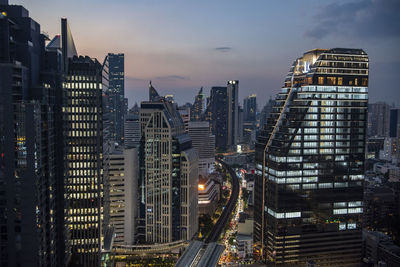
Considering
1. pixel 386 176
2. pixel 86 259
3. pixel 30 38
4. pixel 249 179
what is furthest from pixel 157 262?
pixel 386 176

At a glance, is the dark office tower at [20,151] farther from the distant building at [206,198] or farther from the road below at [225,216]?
the distant building at [206,198]

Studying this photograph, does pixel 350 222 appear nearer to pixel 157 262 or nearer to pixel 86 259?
pixel 157 262

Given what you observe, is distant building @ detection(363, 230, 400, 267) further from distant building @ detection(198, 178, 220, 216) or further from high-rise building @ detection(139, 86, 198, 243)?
distant building @ detection(198, 178, 220, 216)

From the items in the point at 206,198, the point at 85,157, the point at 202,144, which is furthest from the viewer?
the point at 202,144

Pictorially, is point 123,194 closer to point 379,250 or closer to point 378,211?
point 379,250

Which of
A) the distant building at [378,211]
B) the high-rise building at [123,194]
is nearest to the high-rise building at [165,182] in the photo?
the high-rise building at [123,194]

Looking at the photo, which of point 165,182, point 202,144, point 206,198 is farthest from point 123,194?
point 202,144
